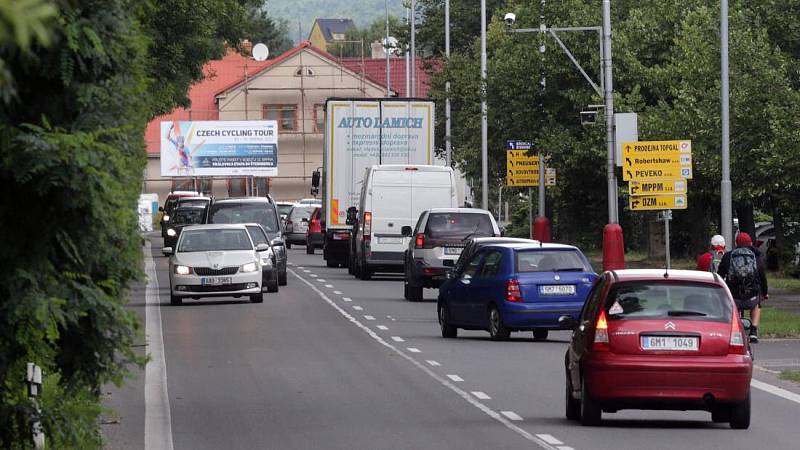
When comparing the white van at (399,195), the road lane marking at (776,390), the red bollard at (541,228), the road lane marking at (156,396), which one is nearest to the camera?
the road lane marking at (156,396)

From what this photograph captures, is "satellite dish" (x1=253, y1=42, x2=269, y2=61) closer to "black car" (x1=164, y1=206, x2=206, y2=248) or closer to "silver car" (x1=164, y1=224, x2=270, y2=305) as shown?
"black car" (x1=164, y1=206, x2=206, y2=248)

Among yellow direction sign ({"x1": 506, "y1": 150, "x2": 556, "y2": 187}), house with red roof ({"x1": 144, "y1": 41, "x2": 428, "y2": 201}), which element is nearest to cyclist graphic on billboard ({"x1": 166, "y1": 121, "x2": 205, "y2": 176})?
house with red roof ({"x1": 144, "y1": 41, "x2": 428, "y2": 201})

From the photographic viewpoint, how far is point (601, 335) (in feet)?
47.3

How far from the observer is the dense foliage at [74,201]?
8258 mm

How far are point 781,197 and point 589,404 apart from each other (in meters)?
21.2

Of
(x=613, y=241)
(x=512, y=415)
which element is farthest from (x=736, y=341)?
(x=613, y=241)

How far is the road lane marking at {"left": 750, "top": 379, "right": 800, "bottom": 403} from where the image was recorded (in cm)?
1742

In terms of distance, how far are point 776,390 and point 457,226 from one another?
17136 mm

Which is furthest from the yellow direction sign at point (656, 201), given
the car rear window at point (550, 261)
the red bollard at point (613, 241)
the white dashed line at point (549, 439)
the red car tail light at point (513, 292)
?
the white dashed line at point (549, 439)

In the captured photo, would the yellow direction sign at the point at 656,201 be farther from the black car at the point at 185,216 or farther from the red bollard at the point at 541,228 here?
the black car at the point at 185,216

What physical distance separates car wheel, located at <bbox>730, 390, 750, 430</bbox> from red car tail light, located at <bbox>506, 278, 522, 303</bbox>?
970cm

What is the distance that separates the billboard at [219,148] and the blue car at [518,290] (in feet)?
272

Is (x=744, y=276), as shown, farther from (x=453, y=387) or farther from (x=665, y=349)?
(x=665, y=349)

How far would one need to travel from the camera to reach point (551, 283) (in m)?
24.4
